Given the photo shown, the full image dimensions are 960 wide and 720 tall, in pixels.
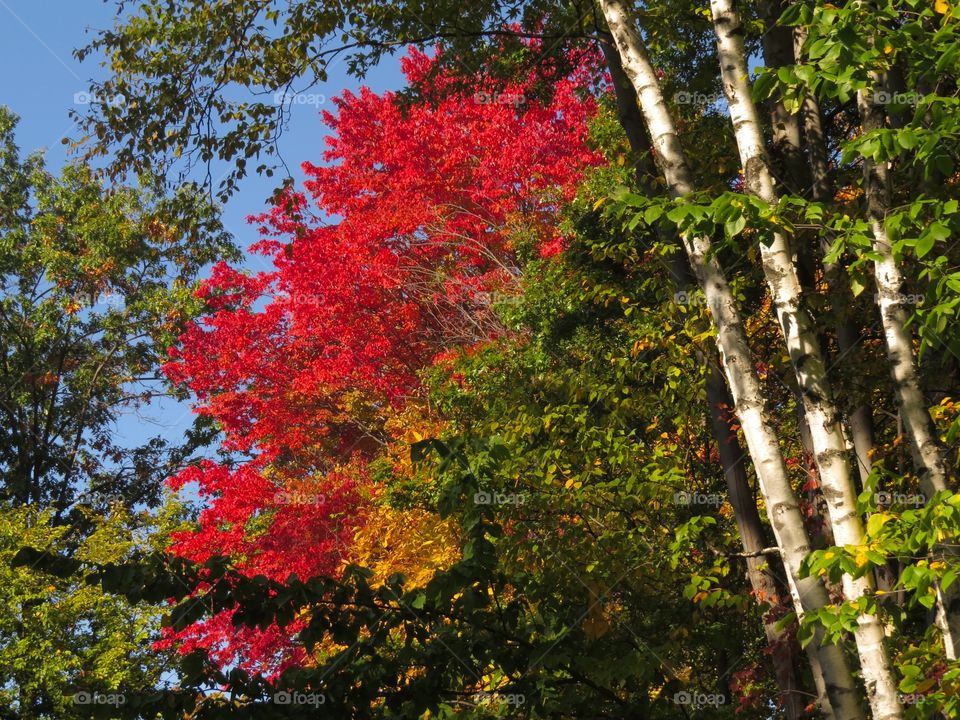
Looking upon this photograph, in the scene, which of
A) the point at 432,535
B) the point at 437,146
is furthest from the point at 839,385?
the point at 437,146

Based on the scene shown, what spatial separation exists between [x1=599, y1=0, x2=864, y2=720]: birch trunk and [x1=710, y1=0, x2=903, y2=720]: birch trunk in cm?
16

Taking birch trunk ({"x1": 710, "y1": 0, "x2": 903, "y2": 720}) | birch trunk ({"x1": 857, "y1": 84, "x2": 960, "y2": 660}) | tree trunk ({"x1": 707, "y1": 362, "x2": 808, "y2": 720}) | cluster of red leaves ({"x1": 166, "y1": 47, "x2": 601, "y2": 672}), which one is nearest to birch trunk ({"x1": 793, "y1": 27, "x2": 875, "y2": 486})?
tree trunk ({"x1": 707, "y1": 362, "x2": 808, "y2": 720})

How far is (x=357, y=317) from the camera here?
18.7 m

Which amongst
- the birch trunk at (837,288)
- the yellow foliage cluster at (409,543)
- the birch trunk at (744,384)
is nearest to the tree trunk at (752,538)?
the birch trunk at (837,288)

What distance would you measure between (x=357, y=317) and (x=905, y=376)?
552 inches

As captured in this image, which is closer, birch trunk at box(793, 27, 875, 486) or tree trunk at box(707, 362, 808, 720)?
birch trunk at box(793, 27, 875, 486)

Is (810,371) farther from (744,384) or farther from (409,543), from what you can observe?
(409,543)

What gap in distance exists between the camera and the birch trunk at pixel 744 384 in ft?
15.9

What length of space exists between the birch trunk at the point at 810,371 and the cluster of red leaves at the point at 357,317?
32.8 feet

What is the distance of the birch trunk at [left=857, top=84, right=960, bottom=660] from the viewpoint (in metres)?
5.21

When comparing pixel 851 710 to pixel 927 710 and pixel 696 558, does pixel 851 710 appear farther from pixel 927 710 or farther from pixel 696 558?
pixel 696 558

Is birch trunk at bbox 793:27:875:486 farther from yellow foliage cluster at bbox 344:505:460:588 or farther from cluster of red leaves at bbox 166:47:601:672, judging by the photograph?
cluster of red leaves at bbox 166:47:601:672

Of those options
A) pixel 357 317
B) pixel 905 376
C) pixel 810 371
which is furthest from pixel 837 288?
pixel 357 317

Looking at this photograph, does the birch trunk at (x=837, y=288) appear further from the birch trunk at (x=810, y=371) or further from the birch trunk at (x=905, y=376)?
the birch trunk at (x=810, y=371)
